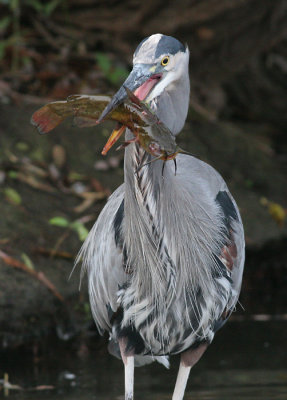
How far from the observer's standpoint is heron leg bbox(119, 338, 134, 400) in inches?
→ 140

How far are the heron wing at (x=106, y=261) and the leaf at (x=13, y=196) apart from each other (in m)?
1.76

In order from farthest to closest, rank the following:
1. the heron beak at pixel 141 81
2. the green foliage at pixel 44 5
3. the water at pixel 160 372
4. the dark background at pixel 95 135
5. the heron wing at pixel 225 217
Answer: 1. the green foliage at pixel 44 5
2. the dark background at pixel 95 135
3. the water at pixel 160 372
4. the heron wing at pixel 225 217
5. the heron beak at pixel 141 81

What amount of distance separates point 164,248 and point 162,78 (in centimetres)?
75

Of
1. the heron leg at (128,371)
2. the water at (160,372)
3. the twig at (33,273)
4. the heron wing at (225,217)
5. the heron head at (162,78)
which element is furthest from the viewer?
the twig at (33,273)

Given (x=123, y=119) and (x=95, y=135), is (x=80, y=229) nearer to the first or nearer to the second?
(x=95, y=135)

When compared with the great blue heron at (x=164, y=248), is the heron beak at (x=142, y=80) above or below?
above

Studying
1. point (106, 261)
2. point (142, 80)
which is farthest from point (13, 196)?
point (142, 80)

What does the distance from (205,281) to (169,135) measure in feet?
3.57

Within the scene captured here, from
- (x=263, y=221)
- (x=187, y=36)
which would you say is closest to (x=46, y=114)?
(x=263, y=221)

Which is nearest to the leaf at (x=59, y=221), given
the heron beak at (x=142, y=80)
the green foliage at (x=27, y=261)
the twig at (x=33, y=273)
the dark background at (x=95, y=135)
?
the dark background at (x=95, y=135)

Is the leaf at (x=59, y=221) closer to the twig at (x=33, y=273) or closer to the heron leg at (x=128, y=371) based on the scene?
the twig at (x=33, y=273)

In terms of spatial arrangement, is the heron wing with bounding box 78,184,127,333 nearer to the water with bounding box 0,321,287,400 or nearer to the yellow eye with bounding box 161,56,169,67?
the water with bounding box 0,321,287,400

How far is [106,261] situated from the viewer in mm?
3633

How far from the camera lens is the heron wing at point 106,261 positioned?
3583mm
